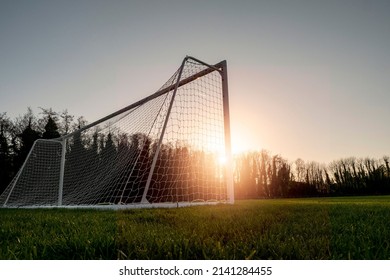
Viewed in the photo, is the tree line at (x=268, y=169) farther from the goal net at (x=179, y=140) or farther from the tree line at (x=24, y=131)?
the goal net at (x=179, y=140)

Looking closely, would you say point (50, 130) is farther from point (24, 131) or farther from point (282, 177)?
point (282, 177)

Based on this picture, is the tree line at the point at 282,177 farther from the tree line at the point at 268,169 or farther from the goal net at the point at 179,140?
the goal net at the point at 179,140

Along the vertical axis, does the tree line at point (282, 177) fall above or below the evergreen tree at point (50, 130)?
below

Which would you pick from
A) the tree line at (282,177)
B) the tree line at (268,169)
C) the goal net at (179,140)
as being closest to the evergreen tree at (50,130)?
the tree line at (268,169)

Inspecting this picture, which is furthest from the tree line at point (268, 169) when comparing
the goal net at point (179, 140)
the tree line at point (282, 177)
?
the goal net at point (179, 140)

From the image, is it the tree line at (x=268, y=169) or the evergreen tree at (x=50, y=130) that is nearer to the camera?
the tree line at (x=268, y=169)

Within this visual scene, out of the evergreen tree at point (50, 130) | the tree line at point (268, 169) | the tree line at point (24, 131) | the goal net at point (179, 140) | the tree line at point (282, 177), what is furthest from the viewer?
the tree line at point (282, 177)

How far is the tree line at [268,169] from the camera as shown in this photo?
640 inches

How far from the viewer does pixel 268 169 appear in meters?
30.5

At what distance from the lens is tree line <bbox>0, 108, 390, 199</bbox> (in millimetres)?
16266

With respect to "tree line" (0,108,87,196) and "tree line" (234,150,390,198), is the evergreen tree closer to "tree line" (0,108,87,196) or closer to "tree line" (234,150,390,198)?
"tree line" (0,108,87,196)

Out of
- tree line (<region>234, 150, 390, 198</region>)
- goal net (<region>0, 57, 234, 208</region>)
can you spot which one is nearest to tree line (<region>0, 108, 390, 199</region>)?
tree line (<region>234, 150, 390, 198</region>)

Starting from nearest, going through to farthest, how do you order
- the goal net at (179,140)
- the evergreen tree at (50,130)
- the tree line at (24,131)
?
the goal net at (179,140) → the tree line at (24,131) → the evergreen tree at (50,130)
